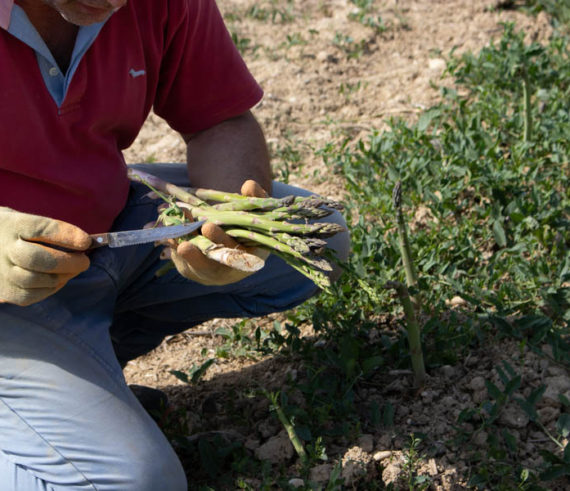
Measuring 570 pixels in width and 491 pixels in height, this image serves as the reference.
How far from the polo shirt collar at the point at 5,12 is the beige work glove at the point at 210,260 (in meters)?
0.65

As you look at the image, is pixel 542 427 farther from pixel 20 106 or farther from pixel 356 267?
pixel 20 106

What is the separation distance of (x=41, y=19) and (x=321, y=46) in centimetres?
244

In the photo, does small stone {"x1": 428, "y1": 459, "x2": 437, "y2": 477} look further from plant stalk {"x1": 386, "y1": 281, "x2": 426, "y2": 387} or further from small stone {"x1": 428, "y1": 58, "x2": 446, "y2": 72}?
small stone {"x1": 428, "y1": 58, "x2": 446, "y2": 72}

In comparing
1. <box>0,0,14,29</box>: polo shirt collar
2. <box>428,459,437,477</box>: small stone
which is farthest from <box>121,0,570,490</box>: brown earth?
<box>0,0,14,29</box>: polo shirt collar

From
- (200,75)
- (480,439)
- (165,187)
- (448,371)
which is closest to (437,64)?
(200,75)

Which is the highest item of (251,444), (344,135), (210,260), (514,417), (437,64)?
(210,260)

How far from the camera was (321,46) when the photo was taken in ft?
13.4

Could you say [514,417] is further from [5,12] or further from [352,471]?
Answer: [5,12]

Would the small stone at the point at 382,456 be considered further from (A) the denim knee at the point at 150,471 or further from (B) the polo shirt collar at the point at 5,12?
(B) the polo shirt collar at the point at 5,12

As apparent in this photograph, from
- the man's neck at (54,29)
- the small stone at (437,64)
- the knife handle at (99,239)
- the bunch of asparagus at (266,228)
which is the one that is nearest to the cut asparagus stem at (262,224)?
the bunch of asparagus at (266,228)

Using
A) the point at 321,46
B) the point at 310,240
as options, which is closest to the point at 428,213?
the point at 310,240

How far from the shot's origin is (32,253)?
63.3 inches

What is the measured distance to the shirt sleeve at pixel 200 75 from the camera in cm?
213

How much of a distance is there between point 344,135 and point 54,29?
1800 mm
